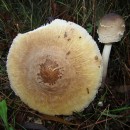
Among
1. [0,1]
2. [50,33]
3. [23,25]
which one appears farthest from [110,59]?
[0,1]

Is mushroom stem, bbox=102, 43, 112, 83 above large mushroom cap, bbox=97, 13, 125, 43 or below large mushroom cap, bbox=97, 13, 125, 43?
below

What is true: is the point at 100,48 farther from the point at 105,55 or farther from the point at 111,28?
the point at 111,28

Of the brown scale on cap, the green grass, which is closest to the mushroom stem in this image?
the green grass

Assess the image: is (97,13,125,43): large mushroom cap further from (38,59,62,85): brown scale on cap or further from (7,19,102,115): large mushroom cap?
(38,59,62,85): brown scale on cap

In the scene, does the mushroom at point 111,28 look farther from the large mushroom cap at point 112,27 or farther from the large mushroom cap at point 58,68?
the large mushroom cap at point 58,68

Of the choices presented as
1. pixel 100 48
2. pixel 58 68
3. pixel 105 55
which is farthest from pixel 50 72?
pixel 100 48
